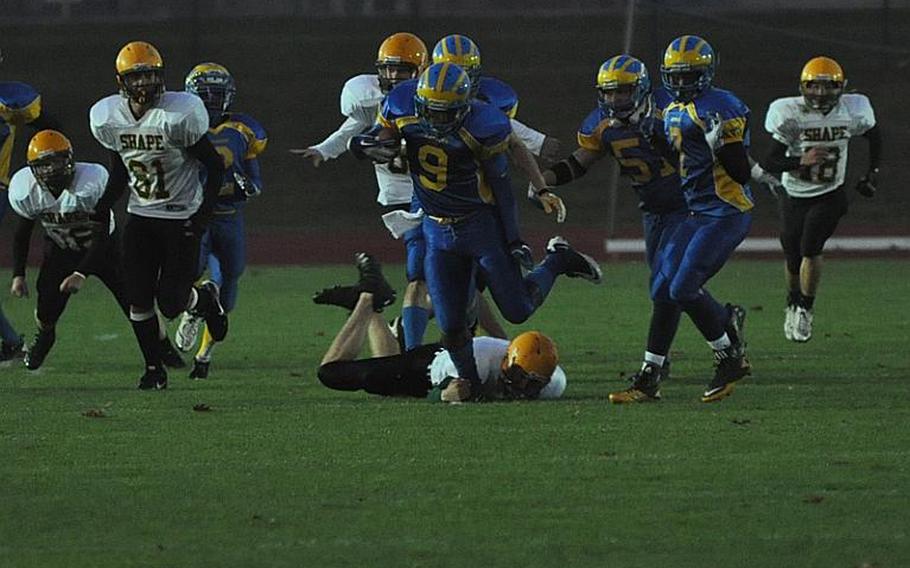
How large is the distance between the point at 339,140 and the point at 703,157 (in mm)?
2520

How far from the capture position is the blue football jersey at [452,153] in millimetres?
8758

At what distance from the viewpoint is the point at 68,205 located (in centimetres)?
1063

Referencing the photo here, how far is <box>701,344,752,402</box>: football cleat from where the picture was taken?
919 cm

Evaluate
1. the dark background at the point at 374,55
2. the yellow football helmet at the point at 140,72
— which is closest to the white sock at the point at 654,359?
the yellow football helmet at the point at 140,72

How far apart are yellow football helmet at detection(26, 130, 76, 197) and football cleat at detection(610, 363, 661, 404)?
11.0ft

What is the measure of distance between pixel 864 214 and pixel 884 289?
5.81 m

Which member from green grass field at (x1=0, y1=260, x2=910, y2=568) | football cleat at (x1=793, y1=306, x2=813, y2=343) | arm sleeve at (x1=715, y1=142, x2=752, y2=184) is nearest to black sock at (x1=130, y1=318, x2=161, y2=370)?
green grass field at (x1=0, y1=260, x2=910, y2=568)

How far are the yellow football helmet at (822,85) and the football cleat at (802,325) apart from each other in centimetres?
162

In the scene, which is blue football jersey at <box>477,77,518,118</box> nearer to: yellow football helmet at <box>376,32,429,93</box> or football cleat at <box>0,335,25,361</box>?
yellow football helmet at <box>376,32,429,93</box>

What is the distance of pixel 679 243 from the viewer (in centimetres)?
932

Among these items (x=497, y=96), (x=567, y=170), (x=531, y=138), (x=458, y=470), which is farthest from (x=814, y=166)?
(x=458, y=470)

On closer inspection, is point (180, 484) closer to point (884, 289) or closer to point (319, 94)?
point (884, 289)

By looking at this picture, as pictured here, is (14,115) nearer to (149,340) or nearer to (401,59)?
(149,340)

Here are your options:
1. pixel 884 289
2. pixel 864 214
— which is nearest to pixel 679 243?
pixel 884 289
